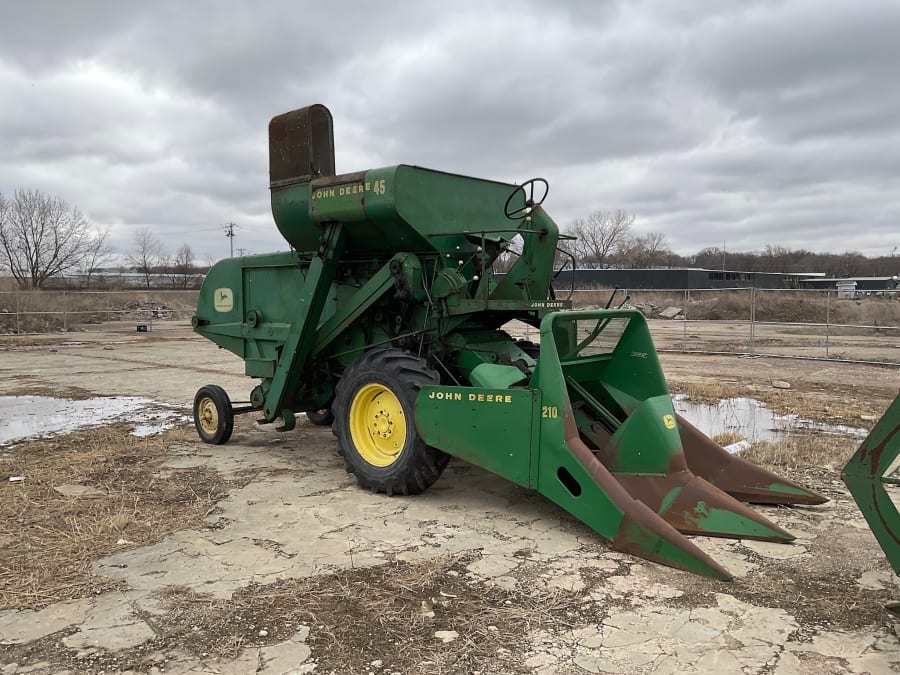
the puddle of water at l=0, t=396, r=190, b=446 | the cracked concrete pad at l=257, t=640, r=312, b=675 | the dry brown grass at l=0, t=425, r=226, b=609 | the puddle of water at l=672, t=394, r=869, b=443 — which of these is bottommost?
the cracked concrete pad at l=257, t=640, r=312, b=675

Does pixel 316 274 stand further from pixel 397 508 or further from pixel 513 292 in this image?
pixel 397 508

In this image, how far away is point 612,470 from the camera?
15.6 ft

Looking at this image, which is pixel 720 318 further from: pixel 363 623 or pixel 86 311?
pixel 363 623

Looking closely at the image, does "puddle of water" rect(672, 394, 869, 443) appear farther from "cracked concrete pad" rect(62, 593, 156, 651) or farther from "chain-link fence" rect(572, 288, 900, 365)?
"chain-link fence" rect(572, 288, 900, 365)

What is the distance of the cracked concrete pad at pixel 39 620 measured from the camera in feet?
10.6

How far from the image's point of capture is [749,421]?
8.39 m

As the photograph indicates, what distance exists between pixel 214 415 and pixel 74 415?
9.87ft

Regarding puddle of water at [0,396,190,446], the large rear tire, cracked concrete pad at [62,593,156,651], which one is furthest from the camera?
puddle of water at [0,396,190,446]

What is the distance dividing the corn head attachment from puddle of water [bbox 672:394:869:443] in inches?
158

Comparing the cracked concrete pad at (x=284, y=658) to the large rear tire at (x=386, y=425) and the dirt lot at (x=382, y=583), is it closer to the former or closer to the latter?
the dirt lot at (x=382, y=583)

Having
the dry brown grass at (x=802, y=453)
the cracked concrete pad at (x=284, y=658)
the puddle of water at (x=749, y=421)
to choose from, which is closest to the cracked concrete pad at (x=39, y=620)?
the cracked concrete pad at (x=284, y=658)

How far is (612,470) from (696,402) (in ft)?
18.6

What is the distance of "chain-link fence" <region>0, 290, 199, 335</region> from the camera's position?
26875mm

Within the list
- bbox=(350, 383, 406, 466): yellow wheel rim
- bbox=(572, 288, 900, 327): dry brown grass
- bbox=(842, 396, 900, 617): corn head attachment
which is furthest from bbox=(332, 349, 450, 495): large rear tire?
bbox=(572, 288, 900, 327): dry brown grass
